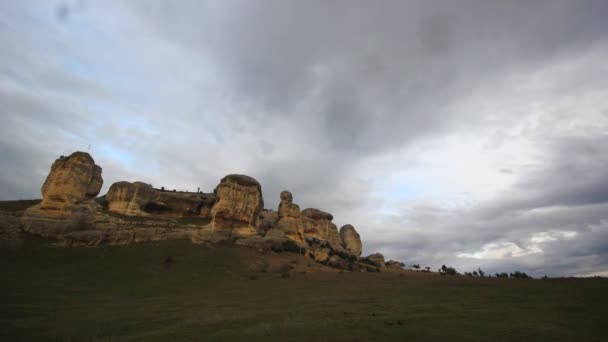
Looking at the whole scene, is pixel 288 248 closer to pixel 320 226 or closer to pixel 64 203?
pixel 320 226

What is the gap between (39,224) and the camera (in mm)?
41594

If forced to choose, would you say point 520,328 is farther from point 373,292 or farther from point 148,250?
point 148,250

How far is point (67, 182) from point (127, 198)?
1247 centimetres

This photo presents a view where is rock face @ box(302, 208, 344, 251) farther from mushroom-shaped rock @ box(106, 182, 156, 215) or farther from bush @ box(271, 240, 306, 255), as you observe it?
mushroom-shaped rock @ box(106, 182, 156, 215)

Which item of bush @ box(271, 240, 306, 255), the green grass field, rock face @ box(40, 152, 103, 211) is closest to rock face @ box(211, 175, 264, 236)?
bush @ box(271, 240, 306, 255)

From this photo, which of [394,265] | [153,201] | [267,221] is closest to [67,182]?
[153,201]

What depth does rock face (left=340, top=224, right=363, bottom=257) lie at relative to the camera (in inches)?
3860

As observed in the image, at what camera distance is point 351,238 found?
99.8m

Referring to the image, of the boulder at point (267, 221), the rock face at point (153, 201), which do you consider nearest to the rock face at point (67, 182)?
the rock face at point (153, 201)

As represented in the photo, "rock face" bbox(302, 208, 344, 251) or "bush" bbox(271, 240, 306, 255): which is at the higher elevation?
"rock face" bbox(302, 208, 344, 251)

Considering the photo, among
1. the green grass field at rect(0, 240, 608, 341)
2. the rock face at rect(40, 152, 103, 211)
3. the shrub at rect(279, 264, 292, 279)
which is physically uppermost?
the rock face at rect(40, 152, 103, 211)

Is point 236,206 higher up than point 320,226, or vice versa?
point 320,226

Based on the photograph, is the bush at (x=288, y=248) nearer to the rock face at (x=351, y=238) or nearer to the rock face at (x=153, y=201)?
the rock face at (x=153, y=201)

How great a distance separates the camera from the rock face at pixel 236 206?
172ft
